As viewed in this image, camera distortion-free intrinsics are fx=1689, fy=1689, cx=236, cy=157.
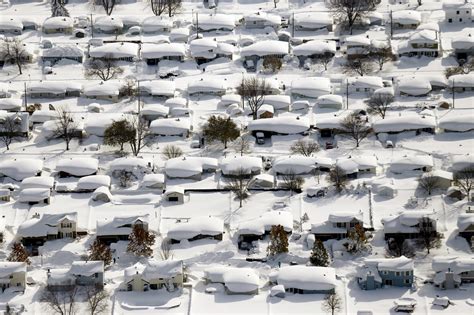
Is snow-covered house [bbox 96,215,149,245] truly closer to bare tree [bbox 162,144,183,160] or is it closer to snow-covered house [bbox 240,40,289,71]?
bare tree [bbox 162,144,183,160]

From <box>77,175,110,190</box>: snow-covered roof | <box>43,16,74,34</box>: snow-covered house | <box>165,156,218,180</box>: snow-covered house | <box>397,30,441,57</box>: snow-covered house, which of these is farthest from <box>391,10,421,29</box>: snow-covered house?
<box>77,175,110,190</box>: snow-covered roof

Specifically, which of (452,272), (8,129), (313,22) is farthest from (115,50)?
(452,272)

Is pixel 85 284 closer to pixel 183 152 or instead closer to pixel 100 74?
pixel 183 152

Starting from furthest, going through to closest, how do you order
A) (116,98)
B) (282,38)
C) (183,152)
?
(282,38), (116,98), (183,152)

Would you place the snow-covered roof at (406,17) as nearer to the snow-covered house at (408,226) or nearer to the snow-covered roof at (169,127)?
the snow-covered roof at (169,127)

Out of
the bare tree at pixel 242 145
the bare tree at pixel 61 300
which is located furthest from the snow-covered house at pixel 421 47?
the bare tree at pixel 61 300

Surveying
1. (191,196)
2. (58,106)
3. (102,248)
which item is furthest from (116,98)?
(102,248)

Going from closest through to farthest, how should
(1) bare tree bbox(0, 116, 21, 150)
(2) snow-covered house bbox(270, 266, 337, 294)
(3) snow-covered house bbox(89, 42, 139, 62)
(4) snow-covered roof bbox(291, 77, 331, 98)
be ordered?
(2) snow-covered house bbox(270, 266, 337, 294), (1) bare tree bbox(0, 116, 21, 150), (4) snow-covered roof bbox(291, 77, 331, 98), (3) snow-covered house bbox(89, 42, 139, 62)
